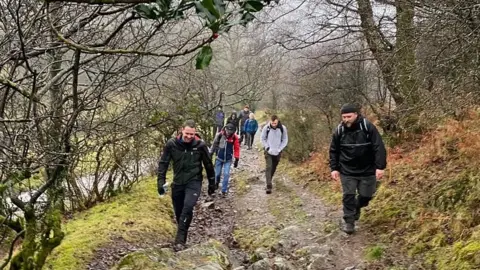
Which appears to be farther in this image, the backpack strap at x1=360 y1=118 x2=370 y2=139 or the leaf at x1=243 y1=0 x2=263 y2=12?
the backpack strap at x1=360 y1=118 x2=370 y2=139

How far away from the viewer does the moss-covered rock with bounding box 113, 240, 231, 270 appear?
640 cm

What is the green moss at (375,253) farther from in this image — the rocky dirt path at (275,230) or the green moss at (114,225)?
the green moss at (114,225)

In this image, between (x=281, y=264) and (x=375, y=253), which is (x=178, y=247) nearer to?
(x=281, y=264)

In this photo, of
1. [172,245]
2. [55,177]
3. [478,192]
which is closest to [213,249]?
[172,245]

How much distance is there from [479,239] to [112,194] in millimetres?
8599

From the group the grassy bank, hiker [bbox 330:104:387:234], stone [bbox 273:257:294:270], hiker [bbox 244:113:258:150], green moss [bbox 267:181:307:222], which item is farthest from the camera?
hiker [bbox 244:113:258:150]

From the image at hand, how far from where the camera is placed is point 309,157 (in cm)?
1717

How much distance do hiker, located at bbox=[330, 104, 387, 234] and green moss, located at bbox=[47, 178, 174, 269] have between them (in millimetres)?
3594

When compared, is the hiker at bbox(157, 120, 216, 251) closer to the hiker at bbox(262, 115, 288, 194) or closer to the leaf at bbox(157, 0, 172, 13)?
the hiker at bbox(262, 115, 288, 194)

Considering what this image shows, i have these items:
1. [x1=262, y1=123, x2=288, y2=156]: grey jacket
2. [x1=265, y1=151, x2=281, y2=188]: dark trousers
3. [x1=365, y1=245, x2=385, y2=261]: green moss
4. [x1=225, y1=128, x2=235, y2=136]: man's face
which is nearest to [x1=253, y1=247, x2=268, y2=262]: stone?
[x1=365, y1=245, x2=385, y2=261]: green moss

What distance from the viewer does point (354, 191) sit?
26.6 ft

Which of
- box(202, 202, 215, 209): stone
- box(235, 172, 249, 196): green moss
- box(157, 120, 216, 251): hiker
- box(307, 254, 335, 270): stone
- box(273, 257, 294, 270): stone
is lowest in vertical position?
box(307, 254, 335, 270): stone

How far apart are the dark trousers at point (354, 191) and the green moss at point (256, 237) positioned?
1372mm

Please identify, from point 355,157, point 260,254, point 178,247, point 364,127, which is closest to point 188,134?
point 178,247
